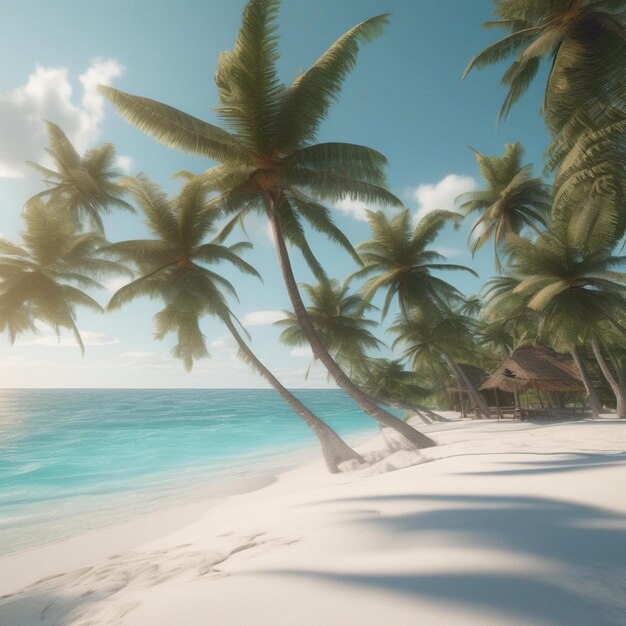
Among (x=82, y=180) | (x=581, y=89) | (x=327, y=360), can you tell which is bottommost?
(x=327, y=360)

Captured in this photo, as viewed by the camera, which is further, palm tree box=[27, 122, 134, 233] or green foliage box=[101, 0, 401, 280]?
palm tree box=[27, 122, 134, 233]

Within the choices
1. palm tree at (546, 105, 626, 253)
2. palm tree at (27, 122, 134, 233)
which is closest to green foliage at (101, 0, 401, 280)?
palm tree at (546, 105, 626, 253)

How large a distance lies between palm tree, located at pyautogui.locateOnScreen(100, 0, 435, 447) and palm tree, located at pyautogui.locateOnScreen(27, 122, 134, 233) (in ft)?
33.2

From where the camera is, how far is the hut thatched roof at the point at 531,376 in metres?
15.3

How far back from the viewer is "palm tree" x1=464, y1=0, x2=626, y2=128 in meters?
7.10

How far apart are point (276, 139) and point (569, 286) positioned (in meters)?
12.4

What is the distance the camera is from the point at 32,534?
20.0 ft

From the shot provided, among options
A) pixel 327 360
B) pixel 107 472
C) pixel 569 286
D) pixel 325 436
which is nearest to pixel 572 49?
pixel 569 286

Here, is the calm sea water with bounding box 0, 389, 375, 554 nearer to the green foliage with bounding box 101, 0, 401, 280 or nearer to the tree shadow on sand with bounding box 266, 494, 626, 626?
the tree shadow on sand with bounding box 266, 494, 626, 626

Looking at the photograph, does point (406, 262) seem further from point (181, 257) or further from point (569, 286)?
point (181, 257)

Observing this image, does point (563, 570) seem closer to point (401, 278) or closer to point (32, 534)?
point (32, 534)

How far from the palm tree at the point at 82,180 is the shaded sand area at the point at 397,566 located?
17.2 meters

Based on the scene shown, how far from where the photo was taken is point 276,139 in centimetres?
833

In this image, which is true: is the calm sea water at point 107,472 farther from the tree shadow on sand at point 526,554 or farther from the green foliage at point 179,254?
the tree shadow on sand at point 526,554
